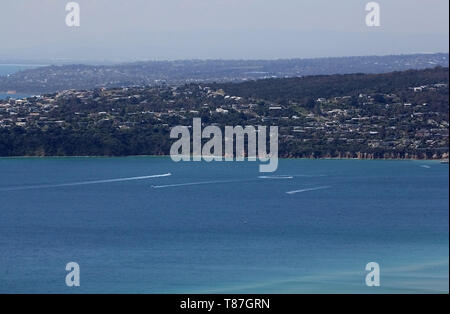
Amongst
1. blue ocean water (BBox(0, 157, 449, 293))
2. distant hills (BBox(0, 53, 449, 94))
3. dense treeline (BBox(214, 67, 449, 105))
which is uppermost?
dense treeline (BBox(214, 67, 449, 105))

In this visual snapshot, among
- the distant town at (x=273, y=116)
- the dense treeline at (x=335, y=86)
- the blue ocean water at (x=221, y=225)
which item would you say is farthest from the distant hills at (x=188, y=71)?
the blue ocean water at (x=221, y=225)

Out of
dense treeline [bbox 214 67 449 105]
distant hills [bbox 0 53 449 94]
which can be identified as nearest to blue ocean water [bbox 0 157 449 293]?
dense treeline [bbox 214 67 449 105]

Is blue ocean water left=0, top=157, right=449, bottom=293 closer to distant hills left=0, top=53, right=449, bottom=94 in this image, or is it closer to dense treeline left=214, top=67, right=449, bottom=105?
dense treeline left=214, top=67, right=449, bottom=105

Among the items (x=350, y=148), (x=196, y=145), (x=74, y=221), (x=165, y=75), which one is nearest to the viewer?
(x=74, y=221)

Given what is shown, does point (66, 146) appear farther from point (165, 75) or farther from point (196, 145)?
point (165, 75)

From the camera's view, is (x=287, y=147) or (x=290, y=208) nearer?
(x=290, y=208)
